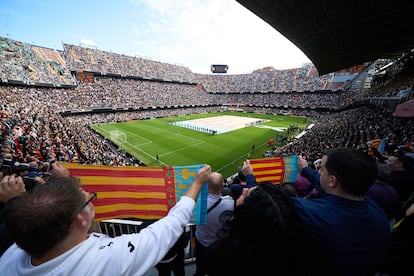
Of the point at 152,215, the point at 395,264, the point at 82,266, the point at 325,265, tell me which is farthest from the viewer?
the point at 152,215

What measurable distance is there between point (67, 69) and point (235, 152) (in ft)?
162

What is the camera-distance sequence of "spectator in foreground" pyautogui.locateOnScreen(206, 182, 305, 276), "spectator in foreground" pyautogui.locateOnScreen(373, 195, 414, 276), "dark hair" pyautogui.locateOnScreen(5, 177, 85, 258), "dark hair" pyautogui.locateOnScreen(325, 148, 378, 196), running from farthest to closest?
"spectator in foreground" pyautogui.locateOnScreen(373, 195, 414, 276) < "dark hair" pyautogui.locateOnScreen(325, 148, 378, 196) < "spectator in foreground" pyautogui.locateOnScreen(206, 182, 305, 276) < "dark hair" pyautogui.locateOnScreen(5, 177, 85, 258)

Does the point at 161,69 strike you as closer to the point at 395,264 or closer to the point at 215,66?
the point at 215,66

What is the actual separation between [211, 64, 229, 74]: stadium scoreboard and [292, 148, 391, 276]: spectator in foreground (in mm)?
99228

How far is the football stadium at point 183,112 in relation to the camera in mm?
3549

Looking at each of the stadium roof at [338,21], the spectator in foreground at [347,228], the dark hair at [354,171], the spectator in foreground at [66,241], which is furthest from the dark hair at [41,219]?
the stadium roof at [338,21]

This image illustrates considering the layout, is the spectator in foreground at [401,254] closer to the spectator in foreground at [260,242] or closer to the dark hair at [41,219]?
the spectator in foreground at [260,242]

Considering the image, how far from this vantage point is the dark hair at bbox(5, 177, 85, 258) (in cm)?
115

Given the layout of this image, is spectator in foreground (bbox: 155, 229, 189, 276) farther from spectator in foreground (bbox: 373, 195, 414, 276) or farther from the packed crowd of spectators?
the packed crowd of spectators

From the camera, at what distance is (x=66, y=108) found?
128 feet

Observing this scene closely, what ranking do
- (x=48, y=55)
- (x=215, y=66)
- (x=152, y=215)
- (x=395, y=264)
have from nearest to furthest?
(x=395, y=264)
(x=152, y=215)
(x=48, y=55)
(x=215, y=66)

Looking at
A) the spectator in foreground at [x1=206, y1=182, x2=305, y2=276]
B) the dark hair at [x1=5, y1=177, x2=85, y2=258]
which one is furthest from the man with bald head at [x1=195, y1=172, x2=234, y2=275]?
the dark hair at [x1=5, y1=177, x2=85, y2=258]

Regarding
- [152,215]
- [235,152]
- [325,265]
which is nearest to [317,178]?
[325,265]

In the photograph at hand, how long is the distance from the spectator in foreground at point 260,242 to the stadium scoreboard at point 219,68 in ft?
327
